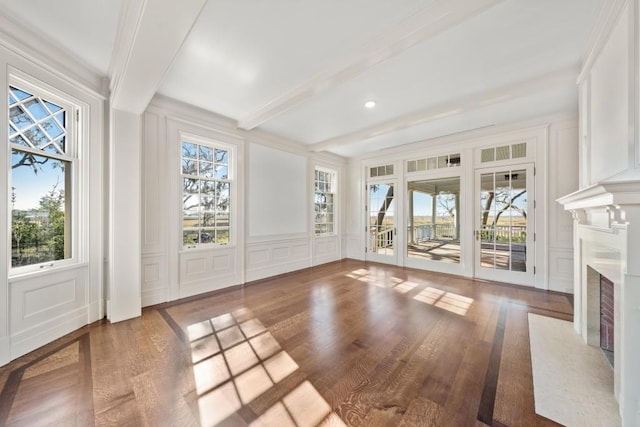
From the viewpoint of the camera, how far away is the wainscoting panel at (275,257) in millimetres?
4594

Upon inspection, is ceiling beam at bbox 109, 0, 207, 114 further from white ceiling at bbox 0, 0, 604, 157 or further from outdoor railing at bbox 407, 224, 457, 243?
outdoor railing at bbox 407, 224, 457, 243

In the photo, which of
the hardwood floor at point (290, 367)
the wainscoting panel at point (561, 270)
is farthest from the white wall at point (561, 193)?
the hardwood floor at point (290, 367)

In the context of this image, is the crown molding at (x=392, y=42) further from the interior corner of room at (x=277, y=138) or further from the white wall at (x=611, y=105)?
the white wall at (x=611, y=105)

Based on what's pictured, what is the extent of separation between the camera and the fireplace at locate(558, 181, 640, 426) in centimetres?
140

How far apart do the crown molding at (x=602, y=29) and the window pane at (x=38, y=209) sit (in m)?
5.05

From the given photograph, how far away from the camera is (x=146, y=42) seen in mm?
1827

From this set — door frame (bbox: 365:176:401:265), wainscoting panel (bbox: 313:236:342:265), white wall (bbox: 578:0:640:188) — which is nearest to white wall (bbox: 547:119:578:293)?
white wall (bbox: 578:0:640:188)

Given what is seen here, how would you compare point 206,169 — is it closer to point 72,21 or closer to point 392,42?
point 72,21

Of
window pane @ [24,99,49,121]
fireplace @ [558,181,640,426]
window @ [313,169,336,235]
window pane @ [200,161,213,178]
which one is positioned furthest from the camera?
window @ [313,169,336,235]

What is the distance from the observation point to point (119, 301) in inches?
113

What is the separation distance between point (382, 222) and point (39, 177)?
19.2ft

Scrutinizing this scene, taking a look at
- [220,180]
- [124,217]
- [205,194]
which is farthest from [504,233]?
[124,217]

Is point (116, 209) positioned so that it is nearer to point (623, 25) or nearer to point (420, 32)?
point (420, 32)

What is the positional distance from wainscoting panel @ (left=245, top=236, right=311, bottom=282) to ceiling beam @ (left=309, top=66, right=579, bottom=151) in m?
2.68
